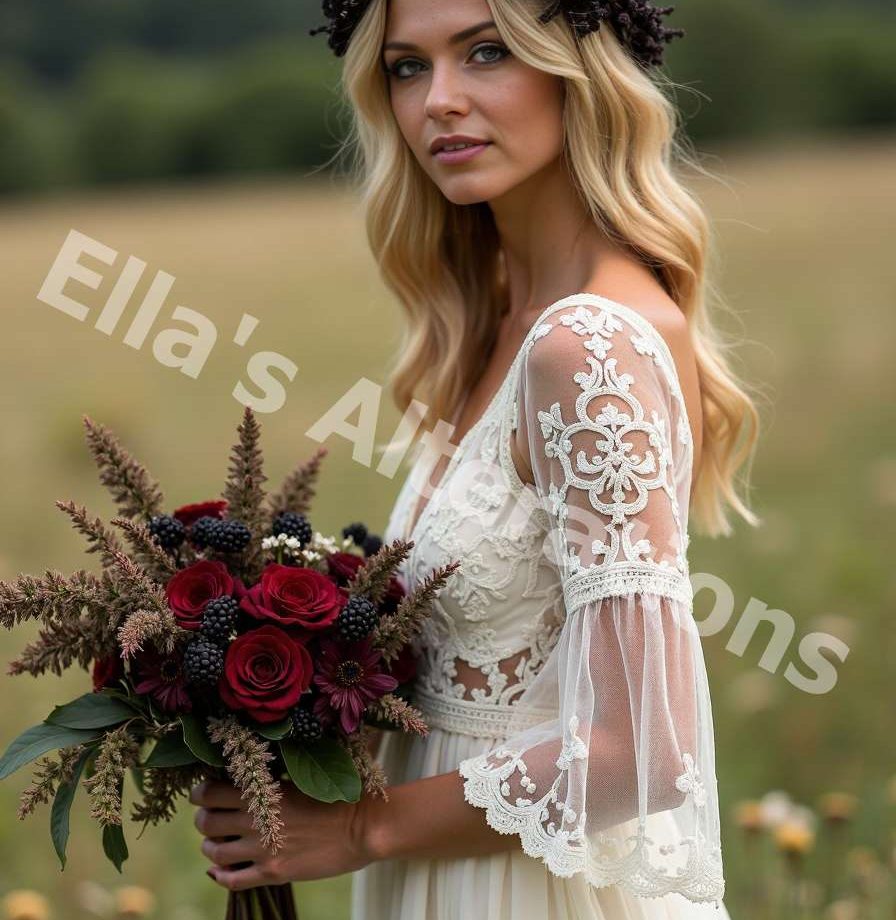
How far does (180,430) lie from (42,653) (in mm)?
7948

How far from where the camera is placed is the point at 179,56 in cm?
3416

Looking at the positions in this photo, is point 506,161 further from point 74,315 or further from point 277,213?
point 277,213

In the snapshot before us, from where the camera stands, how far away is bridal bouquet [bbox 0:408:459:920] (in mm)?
1959

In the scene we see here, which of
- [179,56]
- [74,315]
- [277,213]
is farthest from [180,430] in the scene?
[179,56]

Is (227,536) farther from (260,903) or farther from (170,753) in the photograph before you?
(260,903)

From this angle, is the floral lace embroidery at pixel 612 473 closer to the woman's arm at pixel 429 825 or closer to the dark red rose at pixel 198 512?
the woman's arm at pixel 429 825

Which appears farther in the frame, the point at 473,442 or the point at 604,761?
the point at 473,442

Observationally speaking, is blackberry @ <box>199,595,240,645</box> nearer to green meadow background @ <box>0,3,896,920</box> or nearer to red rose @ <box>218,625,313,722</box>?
red rose @ <box>218,625,313,722</box>

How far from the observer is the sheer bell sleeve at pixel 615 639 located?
6.22 feet

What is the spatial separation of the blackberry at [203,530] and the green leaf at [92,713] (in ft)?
1.02

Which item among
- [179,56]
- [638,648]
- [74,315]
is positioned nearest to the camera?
[638,648]

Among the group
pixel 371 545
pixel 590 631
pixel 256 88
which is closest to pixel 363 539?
pixel 371 545

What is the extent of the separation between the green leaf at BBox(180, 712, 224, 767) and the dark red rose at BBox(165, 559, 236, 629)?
161 millimetres

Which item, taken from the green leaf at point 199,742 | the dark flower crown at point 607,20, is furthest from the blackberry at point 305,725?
the dark flower crown at point 607,20
